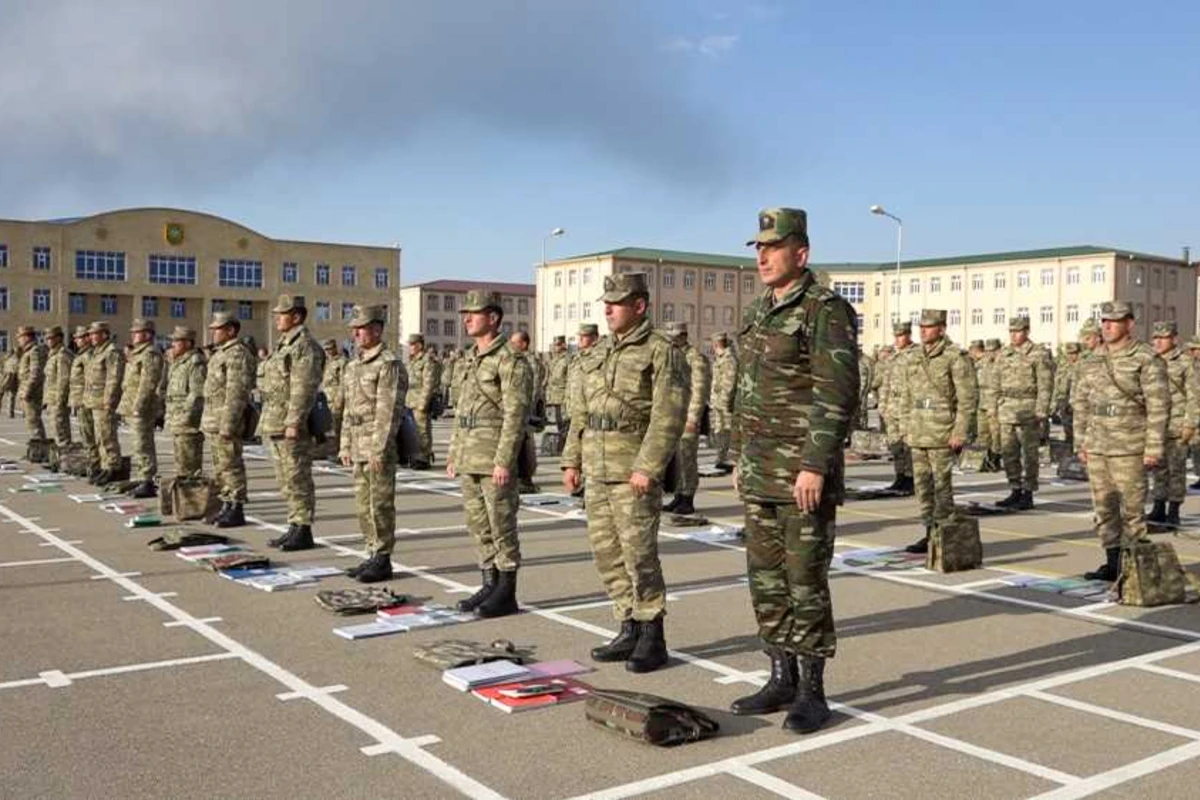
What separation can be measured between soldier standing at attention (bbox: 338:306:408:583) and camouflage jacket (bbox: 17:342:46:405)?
12.1 m

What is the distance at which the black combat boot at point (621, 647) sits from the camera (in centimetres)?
643

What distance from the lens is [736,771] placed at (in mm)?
4664

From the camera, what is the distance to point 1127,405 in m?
9.17

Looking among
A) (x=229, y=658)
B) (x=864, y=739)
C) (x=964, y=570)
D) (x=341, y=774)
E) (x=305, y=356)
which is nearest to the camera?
(x=341, y=774)

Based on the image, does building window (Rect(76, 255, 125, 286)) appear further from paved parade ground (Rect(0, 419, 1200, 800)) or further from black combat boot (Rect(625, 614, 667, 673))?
black combat boot (Rect(625, 614, 667, 673))

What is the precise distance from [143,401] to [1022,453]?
11.4 metres

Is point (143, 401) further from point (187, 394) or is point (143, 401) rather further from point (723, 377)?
point (723, 377)

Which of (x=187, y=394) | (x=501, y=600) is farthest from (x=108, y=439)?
(x=501, y=600)

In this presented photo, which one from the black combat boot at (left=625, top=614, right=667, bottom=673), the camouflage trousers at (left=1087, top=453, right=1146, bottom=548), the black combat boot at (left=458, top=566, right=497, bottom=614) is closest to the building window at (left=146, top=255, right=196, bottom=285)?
the black combat boot at (left=458, top=566, right=497, bottom=614)

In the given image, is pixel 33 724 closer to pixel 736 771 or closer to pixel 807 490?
pixel 736 771

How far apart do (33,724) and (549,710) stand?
2.43 metres

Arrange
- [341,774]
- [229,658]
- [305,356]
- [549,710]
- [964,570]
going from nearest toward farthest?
[341,774]
[549,710]
[229,658]
[964,570]
[305,356]

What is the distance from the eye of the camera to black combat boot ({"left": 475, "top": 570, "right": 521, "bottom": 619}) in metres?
7.52

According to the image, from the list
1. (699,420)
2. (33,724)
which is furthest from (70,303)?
(33,724)
